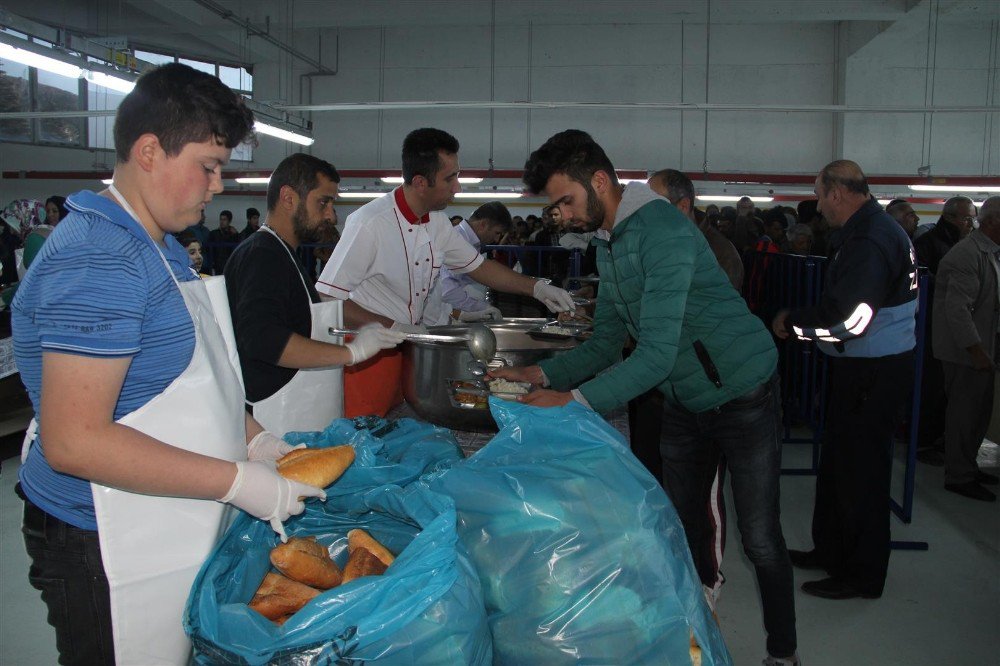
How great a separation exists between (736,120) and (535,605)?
1509cm

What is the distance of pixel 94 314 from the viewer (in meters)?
0.99

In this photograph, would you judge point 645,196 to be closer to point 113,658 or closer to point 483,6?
point 113,658

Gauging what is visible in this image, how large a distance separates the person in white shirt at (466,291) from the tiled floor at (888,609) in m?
1.65

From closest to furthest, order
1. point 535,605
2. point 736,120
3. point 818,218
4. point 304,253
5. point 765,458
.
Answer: point 535,605, point 765,458, point 818,218, point 304,253, point 736,120

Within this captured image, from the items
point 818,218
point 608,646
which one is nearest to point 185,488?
point 608,646

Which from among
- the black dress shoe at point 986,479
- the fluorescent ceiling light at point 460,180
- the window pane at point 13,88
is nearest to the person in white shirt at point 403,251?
the black dress shoe at point 986,479

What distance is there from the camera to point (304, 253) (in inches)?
340

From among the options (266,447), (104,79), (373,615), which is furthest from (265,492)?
(104,79)

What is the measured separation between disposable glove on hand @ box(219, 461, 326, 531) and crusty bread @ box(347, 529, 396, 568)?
0.37 ft

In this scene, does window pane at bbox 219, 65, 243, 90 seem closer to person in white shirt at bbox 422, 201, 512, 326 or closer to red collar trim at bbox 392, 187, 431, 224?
person in white shirt at bbox 422, 201, 512, 326

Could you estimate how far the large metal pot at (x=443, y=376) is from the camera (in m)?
2.14

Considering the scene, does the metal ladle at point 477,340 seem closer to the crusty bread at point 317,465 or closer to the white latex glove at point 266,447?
the white latex glove at point 266,447

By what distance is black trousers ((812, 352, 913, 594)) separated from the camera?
2941 mm

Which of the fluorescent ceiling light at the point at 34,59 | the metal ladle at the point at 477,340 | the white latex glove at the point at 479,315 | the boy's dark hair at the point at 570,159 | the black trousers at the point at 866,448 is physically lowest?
the black trousers at the point at 866,448
